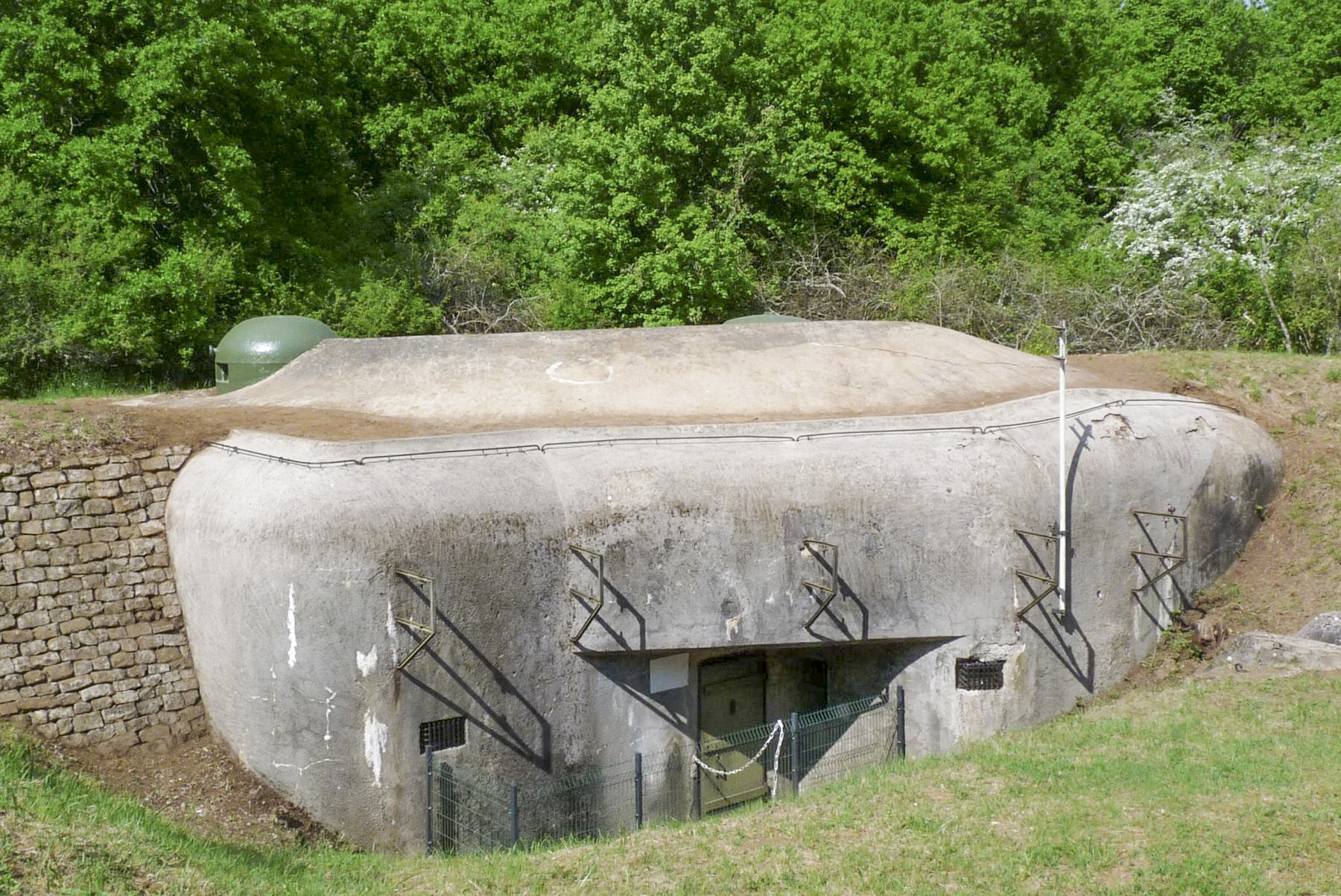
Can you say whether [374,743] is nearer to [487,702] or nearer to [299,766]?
[299,766]

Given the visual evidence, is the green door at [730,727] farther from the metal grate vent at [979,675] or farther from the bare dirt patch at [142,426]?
the bare dirt patch at [142,426]

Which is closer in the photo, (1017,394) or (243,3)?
(1017,394)

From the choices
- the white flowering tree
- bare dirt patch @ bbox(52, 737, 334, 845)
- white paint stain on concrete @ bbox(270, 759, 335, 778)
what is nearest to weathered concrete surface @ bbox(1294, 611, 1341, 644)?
white paint stain on concrete @ bbox(270, 759, 335, 778)

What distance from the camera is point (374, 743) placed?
1084 centimetres

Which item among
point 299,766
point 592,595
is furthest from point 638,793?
point 299,766

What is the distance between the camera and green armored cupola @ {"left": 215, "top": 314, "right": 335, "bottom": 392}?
1650 cm

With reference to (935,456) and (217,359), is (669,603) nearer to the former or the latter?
(935,456)

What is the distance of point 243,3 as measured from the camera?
849 inches

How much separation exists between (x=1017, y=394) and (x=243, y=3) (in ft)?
52.2

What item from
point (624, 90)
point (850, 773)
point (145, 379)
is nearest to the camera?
point (850, 773)

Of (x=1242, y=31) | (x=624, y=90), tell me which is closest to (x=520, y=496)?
(x=624, y=90)

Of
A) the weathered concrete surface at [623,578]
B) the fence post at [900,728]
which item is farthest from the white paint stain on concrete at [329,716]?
the fence post at [900,728]

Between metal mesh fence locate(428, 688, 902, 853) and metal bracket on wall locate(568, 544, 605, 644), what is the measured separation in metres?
1.46

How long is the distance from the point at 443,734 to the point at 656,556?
→ 2726mm
